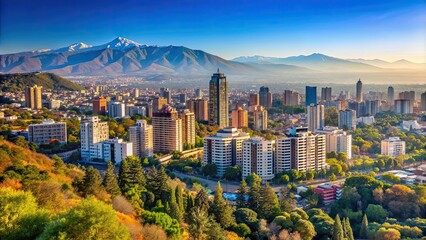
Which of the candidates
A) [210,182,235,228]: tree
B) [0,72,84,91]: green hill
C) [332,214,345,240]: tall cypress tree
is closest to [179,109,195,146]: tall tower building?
[210,182,235,228]: tree

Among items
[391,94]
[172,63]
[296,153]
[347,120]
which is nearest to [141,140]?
[296,153]

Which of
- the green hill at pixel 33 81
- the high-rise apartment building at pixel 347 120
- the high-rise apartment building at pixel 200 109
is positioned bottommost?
the high-rise apartment building at pixel 347 120

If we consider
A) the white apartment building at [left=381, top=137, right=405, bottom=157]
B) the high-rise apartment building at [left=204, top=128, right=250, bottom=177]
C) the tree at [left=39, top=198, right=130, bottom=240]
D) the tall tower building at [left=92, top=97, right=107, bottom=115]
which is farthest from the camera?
the tall tower building at [left=92, top=97, right=107, bottom=115]

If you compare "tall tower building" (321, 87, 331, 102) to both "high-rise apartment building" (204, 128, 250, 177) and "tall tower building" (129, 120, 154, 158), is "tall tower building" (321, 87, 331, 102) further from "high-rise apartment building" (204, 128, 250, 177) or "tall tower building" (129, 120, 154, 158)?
"high-rise apartment building" (204, 128, 250, 177)

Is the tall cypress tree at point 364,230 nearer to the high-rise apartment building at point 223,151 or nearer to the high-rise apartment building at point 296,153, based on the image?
the high-rise apartment building at point 296,153

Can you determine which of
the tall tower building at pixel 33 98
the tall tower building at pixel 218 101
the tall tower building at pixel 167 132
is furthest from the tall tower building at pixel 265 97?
the tall tower building at pixel 167 132

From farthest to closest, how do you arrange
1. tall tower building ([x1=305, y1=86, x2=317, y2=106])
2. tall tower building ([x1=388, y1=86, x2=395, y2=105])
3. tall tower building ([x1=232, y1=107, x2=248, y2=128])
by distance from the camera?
tall tower building ([x1=305, y1=86, x2=317, y2=106]), tall tower building ([x1=388, y1=86, x2=395, y2=105]), tall tower building ([x1=232, y1=107, x2=248, y2=128])
